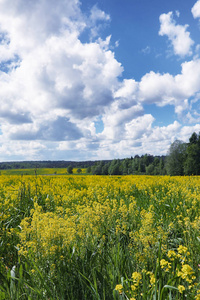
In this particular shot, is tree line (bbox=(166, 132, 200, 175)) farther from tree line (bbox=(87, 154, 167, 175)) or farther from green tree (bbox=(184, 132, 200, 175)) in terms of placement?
tree line (bbox=(87, 154, 167, 175))

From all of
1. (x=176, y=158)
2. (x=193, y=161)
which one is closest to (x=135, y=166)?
(x=176, y=158)

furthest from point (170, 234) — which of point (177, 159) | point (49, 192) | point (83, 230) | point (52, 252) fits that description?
point (177, 159)

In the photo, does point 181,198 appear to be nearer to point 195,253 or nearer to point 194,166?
point 195,253

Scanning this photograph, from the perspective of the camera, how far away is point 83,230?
2.97m

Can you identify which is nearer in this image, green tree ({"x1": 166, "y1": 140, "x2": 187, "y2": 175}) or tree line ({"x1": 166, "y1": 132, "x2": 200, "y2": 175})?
tree line ({"x1": 166, "y1": 132, "x2": 200, "y2": 175})

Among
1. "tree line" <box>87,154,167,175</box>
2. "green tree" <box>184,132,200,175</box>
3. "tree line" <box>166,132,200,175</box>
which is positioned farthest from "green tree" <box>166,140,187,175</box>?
"tree line" <box>87,154,167,175</box>

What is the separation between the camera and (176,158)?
4984 centimetres

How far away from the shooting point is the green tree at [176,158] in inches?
1927

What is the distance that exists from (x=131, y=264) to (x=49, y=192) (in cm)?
520

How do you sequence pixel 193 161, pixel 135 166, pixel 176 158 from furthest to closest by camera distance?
pixel 135 166 < pixel 176 158 < pixel 193 161

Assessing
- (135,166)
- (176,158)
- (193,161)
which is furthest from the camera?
(135,166)

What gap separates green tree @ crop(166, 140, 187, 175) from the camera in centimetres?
4894

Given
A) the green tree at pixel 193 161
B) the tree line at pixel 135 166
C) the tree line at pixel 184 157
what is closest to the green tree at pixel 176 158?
the tree line at pixel 184 157

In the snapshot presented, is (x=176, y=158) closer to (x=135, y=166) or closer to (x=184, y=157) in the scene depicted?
(x=184, y=157)
